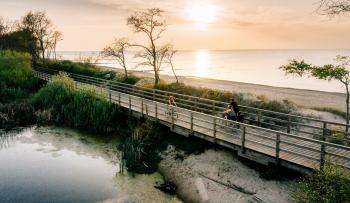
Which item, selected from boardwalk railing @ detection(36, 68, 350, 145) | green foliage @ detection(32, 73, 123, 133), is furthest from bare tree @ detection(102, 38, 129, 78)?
boardwalk railing @ detection(36, 68, 350, 145)

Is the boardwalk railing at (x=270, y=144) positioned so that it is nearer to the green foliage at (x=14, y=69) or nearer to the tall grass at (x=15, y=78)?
the tall grass at (x=15, y=78)

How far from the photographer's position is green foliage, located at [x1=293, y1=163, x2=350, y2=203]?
1018cm

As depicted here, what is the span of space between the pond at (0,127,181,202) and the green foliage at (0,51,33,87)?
18.5 metres

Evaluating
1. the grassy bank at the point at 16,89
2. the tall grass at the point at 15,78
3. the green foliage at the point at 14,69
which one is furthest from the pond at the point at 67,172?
the green foliage at the point at 14,69

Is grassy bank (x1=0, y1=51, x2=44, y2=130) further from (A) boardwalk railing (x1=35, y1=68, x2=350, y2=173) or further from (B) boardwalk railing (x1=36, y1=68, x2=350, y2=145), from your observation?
(A) boardwalk railing (x1=35, y1=68, x2=350, y2=173)

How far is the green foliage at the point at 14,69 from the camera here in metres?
40.5

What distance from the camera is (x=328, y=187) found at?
10.5 m

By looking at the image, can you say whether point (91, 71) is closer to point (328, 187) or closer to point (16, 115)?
point (16, 115)

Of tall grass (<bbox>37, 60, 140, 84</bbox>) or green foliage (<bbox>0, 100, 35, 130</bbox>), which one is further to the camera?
tall grass (<bbox>37, 60, 140, 84</bbox>)

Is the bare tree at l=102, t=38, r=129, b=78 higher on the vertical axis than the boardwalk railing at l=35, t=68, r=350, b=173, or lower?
higher

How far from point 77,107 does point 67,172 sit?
9308 mm

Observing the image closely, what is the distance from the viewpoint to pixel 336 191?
10.2 m

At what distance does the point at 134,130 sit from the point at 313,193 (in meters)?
12.5

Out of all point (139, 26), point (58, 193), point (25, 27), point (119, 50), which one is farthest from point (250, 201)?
point (25, 27)
